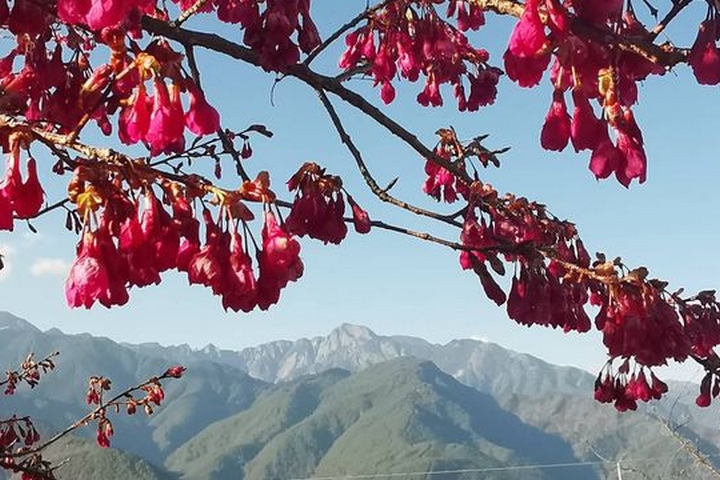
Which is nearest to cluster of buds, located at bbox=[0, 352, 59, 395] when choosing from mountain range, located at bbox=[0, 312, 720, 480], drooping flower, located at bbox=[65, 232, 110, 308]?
drooping flower, located at bbox=[65, 232, 110, 308]

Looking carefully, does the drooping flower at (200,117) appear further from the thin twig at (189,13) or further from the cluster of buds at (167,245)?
the thin twig at (189,13)

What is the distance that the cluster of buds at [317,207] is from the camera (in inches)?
93.8

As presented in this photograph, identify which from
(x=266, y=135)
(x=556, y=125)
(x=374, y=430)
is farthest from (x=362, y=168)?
(x=374, y=430)

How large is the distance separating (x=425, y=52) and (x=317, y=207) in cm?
139

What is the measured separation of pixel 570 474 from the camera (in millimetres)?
151125

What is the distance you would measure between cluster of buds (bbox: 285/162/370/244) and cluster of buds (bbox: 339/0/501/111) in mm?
861

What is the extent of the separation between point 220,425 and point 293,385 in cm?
2585

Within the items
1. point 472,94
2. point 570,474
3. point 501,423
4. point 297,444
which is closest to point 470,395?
point 501,423

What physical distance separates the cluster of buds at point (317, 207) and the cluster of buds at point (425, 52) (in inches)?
33.9

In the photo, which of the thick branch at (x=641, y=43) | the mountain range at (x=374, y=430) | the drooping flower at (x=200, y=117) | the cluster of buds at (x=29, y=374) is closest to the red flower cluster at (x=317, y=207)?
the drooping flower at (x=200, y=117)

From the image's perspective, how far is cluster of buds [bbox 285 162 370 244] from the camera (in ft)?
7.82

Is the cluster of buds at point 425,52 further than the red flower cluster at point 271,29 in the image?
Yes

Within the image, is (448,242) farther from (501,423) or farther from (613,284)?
(501,423)

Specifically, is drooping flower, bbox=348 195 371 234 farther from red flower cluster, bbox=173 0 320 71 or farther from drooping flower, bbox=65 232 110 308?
drooping flower, bbox=65 232 110 308
